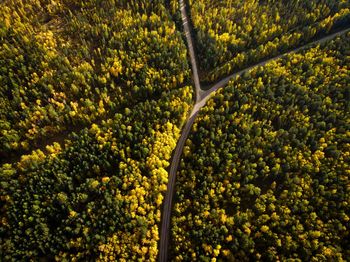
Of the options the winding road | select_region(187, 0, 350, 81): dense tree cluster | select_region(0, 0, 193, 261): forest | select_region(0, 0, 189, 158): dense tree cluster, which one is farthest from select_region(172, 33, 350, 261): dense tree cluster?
select_region(0, 0, 189, 158): dense tree cluster

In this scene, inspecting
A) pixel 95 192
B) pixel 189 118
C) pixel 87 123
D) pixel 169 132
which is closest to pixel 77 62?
pixel 87 123

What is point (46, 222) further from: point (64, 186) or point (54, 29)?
point (54, 29)

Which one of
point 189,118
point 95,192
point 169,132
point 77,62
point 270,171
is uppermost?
point 77,62

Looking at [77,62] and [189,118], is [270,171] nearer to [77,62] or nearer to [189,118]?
[189,118]

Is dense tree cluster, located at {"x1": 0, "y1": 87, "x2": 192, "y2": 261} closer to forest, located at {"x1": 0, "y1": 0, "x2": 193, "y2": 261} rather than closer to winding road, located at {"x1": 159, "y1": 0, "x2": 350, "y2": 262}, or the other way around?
forest, located at {"x1": 0, "y1": 0, "x2": 193, "y2": 261}

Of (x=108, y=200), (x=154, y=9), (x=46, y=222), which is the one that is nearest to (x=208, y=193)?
(x=108, y=200)

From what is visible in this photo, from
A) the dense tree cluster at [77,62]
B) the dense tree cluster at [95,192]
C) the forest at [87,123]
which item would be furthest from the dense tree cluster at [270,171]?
the dense tree cluster at [77,62]
